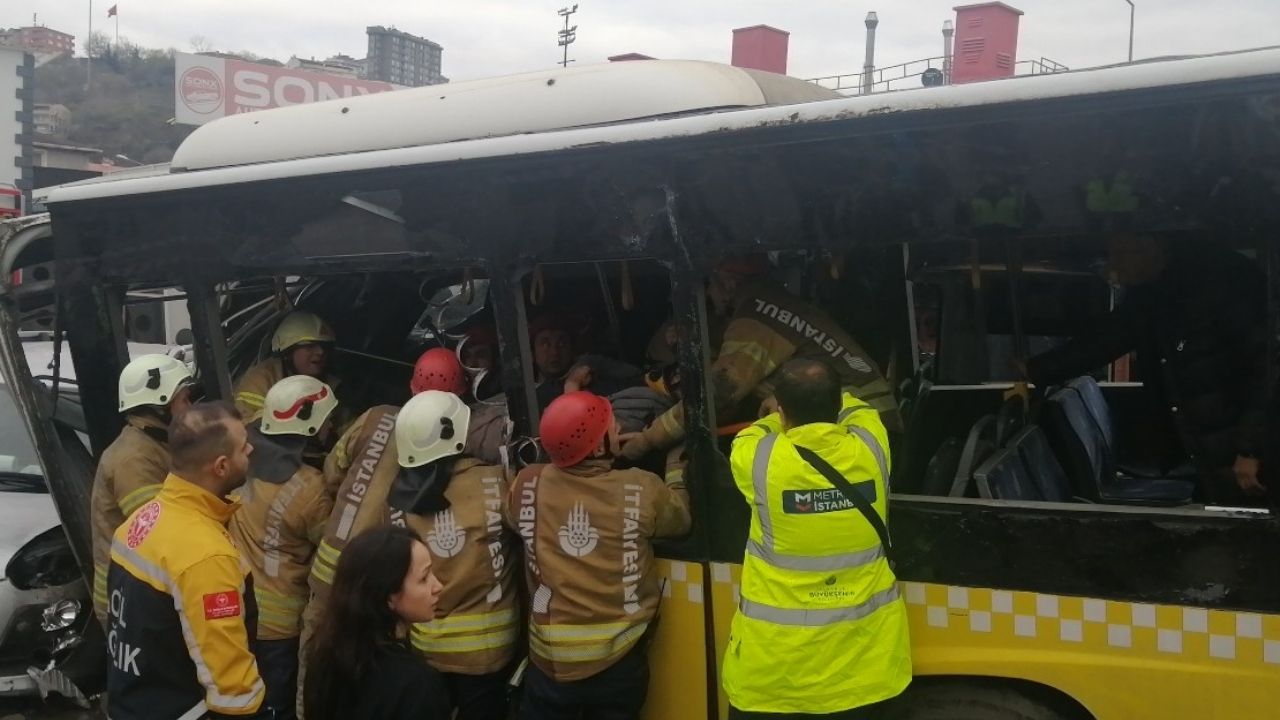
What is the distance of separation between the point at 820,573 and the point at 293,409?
2.37 metres

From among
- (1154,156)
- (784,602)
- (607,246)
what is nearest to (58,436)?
(607,246)

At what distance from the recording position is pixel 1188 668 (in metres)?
3.10

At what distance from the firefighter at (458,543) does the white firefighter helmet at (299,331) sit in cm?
151

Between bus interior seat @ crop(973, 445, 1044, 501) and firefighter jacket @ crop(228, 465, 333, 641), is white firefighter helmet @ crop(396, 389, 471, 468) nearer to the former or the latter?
firefighter jacket @ crop(228, 465, 333, 641)

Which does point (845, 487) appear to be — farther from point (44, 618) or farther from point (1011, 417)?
point (44, 618)

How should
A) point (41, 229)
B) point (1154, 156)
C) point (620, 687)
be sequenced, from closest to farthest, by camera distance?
1. point (1154, 156)
2. point (620, 687)
3. point (41, 229)

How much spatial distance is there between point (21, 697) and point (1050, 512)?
15.4ft

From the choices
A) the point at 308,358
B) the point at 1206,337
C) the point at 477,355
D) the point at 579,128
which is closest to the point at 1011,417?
the point at 1206,337

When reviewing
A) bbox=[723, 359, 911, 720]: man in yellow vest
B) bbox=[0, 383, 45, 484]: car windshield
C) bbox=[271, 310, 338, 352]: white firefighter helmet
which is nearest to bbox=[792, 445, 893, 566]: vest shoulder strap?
bbox=[723, 359, 911, 720]: man in yellow vest

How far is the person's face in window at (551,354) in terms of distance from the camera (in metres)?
5.04

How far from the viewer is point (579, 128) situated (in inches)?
155

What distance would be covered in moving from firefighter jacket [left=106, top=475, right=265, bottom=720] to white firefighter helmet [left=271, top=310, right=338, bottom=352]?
240cm

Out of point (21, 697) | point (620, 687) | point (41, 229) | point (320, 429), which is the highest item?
point (41, 229)

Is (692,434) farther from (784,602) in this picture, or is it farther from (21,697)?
(21,697)
